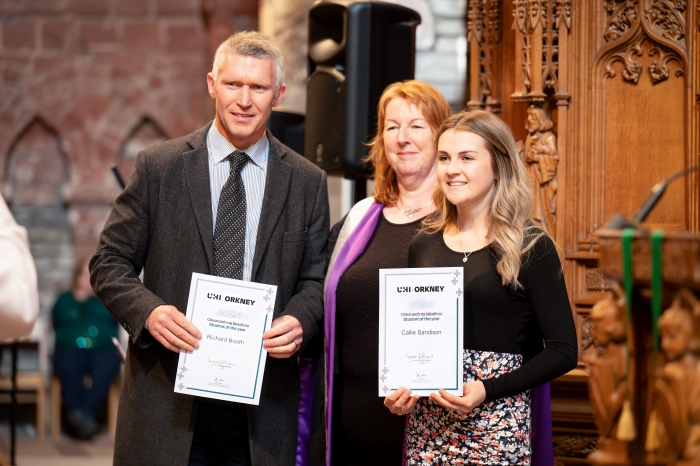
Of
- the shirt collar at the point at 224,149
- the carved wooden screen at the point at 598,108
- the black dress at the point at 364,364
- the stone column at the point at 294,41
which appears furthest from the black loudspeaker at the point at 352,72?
the stone column at the point at 294,41

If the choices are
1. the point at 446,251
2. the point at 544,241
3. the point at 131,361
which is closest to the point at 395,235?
the point at 446,251

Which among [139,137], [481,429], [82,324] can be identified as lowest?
[82,324]

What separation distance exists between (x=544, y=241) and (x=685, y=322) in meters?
0.91

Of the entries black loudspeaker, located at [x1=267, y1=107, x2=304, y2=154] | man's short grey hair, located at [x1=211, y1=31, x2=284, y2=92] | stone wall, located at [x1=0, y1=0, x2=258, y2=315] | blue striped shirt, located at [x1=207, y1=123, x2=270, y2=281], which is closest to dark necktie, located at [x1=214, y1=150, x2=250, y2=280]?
blue striped shirt, located at [x1=207, y1=123, x2=270, y2=281]

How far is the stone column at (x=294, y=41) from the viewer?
6363 mm

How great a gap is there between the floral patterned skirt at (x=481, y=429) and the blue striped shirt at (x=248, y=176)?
0.71m

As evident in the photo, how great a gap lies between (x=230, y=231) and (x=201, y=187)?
0.16 m

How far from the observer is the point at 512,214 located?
232cm

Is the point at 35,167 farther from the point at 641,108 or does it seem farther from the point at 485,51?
the point at 641,108

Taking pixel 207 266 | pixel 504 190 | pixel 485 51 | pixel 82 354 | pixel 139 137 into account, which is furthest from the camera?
pixel 139 137

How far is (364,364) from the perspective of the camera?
2746 mm

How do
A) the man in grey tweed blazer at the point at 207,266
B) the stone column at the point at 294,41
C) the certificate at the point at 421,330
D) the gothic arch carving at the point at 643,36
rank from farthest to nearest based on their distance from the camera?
the stone column at the point at 294,41, the gothic arch carving at the point at 643,36, the man in grey tweed blazer at the point at 207,266, the certificate at the point at 421,330

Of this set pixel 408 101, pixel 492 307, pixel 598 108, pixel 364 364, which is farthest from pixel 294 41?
pixel 492 307
